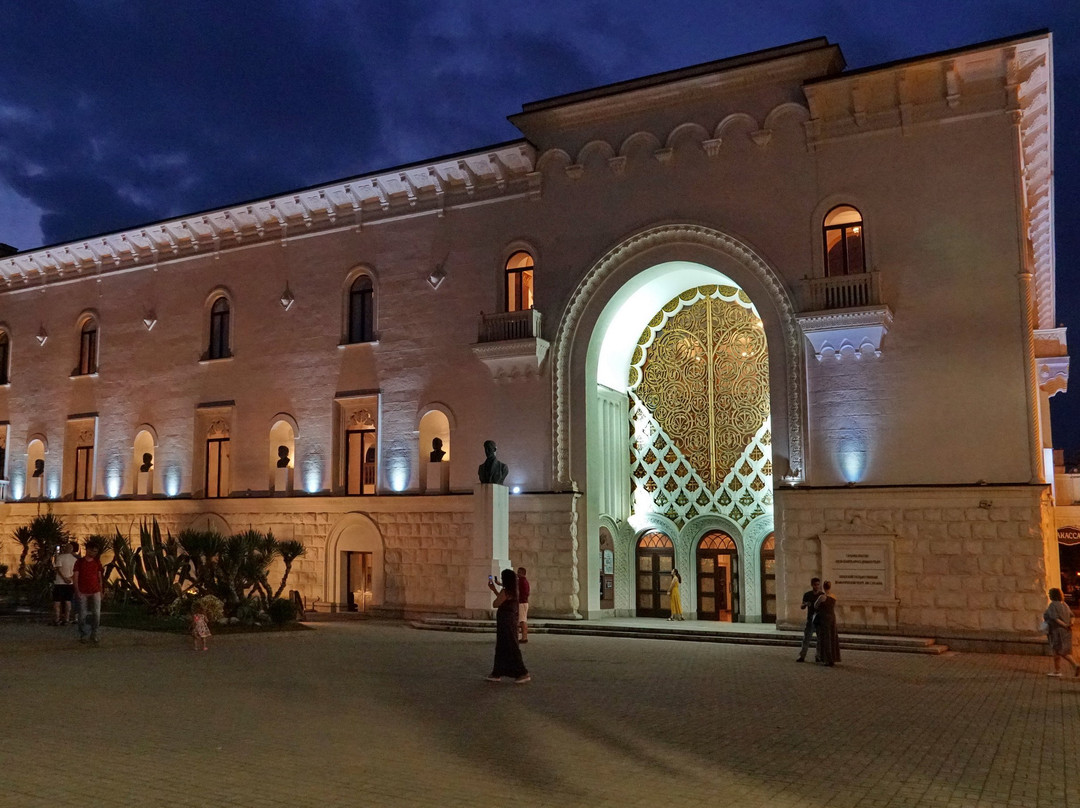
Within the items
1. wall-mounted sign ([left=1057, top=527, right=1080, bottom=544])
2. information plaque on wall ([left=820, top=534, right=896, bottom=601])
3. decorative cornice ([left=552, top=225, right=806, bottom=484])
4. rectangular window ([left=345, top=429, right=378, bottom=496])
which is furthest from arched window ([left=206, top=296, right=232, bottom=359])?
wall-mounted sign ([left=1057, top=527, right=1080, bottom=544])

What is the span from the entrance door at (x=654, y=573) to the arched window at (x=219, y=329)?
1335cm

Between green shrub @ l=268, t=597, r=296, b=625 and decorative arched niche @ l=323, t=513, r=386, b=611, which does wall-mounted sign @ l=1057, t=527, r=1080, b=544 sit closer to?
decorative arched niche @ l=323, t=513, r=386, b=611

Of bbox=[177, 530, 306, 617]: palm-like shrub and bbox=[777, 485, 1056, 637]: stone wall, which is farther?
bbox=[177, 530, 306, 617]: palm-like shrub

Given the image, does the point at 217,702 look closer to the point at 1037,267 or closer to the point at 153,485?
the point at 153,485

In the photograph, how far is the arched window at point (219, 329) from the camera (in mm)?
28000

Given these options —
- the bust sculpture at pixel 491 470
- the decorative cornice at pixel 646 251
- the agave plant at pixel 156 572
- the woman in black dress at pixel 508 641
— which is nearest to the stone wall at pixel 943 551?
the decorative cornice at pixel 646 251

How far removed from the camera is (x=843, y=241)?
789 inches

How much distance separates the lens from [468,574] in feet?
73.1

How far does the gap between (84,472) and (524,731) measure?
2554 cm

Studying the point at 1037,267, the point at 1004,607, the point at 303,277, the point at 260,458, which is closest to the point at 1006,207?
the point at 1004,607

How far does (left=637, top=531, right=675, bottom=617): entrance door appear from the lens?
23.2 meters

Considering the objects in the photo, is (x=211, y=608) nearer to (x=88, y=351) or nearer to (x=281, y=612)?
(x=281, y=612)

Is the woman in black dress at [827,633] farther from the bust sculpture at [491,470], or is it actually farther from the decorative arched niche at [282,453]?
the decorative arched niche at [282,453]

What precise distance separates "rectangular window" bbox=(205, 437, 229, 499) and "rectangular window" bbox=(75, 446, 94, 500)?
498cm
